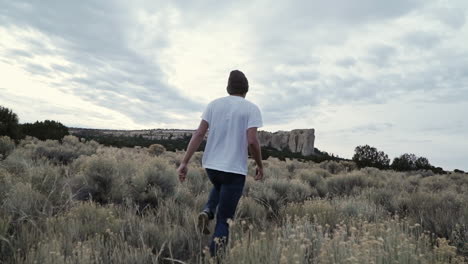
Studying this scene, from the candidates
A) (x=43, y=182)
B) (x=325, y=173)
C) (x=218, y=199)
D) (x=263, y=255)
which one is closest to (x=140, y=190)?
(x=43, y=182)

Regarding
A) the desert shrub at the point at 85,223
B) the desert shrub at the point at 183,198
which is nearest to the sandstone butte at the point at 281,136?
the desert shrub at the point at 183,198

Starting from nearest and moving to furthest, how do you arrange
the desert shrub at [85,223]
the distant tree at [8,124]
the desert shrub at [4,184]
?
the desert shrub at [85,223]
the desert shrub at [4,184]
the distant tree at [8,124]

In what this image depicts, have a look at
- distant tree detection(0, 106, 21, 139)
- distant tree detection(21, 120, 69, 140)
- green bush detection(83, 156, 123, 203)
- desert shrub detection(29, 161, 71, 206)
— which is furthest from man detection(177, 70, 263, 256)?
distant tree detection(21, 120, 69, 140)

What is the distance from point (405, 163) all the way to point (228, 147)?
104 feet

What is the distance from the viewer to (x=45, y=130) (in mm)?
25547

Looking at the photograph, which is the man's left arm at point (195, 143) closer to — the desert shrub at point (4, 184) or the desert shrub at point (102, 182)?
the desert shrub at point (102, 182)

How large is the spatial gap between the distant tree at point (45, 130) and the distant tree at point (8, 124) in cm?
781

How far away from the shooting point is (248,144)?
14.6 ft

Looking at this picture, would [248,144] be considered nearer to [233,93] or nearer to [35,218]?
[233,93]

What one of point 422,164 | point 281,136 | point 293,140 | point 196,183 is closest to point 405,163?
point 422,164

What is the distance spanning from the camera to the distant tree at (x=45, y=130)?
81.1 ft

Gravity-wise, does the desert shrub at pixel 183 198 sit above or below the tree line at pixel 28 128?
below

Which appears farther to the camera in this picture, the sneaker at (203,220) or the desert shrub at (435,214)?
the desert shrub at (435,214)

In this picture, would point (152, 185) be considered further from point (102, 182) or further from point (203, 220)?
point (203, 220)
